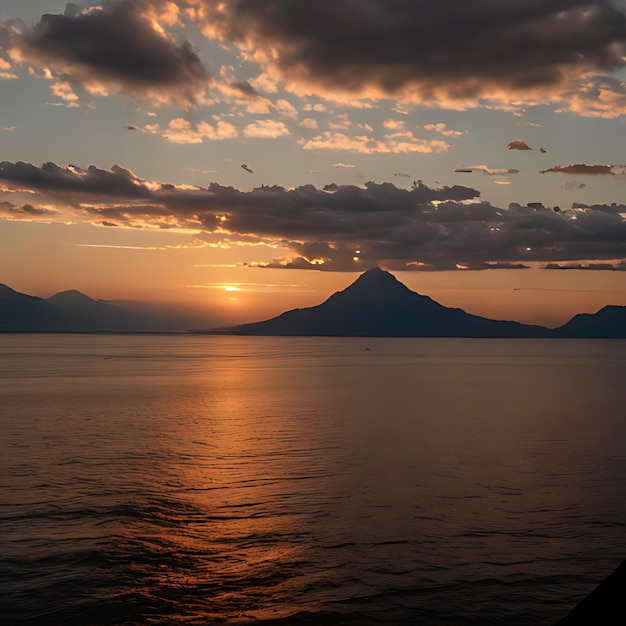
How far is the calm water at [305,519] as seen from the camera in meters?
13.5

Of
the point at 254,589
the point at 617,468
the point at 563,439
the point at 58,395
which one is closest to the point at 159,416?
the point at 58,395

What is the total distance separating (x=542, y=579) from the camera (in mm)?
14781

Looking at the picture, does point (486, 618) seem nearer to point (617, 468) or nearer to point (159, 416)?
point (617, 468)

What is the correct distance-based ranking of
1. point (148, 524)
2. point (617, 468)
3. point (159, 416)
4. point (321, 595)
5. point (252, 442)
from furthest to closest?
point (159, 416) < point (252, 442) < point (617, 468) < point (148, 524) < point (321, 595)

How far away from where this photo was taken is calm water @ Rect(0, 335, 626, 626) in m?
13.5

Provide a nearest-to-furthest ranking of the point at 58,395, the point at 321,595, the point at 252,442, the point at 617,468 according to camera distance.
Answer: the point at 321,595
the point at 617,468
the point at 252,442
the point at 58,395

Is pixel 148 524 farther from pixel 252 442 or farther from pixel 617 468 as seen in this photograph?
pixel 617 468

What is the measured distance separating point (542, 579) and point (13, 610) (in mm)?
11476

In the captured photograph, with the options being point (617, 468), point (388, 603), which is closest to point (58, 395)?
point (617, 468)

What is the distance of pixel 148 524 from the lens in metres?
19.1

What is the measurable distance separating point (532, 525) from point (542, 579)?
451 centimetres

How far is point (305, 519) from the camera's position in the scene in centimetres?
1958

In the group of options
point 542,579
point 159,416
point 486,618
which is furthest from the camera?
point 159,416

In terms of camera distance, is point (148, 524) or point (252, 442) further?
point (252, 442)
